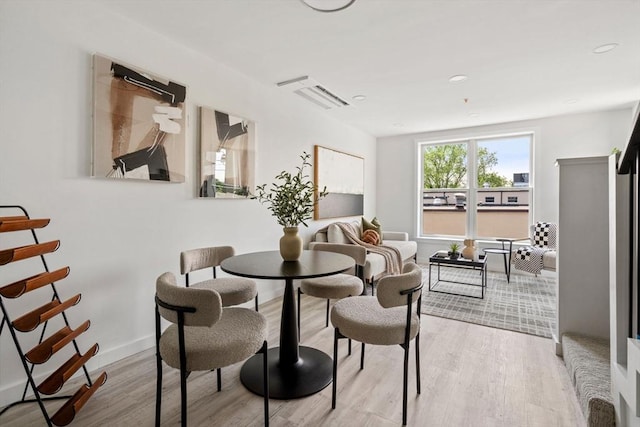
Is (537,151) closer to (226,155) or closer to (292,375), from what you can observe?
(226,155)

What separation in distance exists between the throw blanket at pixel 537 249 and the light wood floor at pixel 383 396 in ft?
7.30

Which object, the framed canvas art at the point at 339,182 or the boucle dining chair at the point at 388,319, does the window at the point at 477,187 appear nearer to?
the framed canvas art at the point at 339,182

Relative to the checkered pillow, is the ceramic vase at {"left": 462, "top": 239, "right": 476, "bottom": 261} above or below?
below

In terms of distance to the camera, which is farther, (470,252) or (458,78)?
(470,252)

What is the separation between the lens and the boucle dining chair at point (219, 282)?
227cm

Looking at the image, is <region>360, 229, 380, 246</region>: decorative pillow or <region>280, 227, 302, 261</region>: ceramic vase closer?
<region>280, 227, 302, 261</region>: ceramic vase

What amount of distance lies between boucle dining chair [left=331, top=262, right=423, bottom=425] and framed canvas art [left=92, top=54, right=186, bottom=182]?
1.80 meters

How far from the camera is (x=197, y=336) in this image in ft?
5.18

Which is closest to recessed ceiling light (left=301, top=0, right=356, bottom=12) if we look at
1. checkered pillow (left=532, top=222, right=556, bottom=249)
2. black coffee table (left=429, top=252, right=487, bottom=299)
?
black coffee table (left=429, top=252, right=487, bottom=299)

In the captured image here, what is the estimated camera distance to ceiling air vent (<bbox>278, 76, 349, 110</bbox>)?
143 inches

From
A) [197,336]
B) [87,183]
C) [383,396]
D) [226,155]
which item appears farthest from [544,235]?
[87,183]

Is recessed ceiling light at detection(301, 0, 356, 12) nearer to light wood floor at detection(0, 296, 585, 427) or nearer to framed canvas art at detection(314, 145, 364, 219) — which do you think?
framed canvas art at detection(314, 145, 364, 219)

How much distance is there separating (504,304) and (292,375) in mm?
2833

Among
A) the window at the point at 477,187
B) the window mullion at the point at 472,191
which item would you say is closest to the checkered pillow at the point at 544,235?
the window at the point at 477,187
